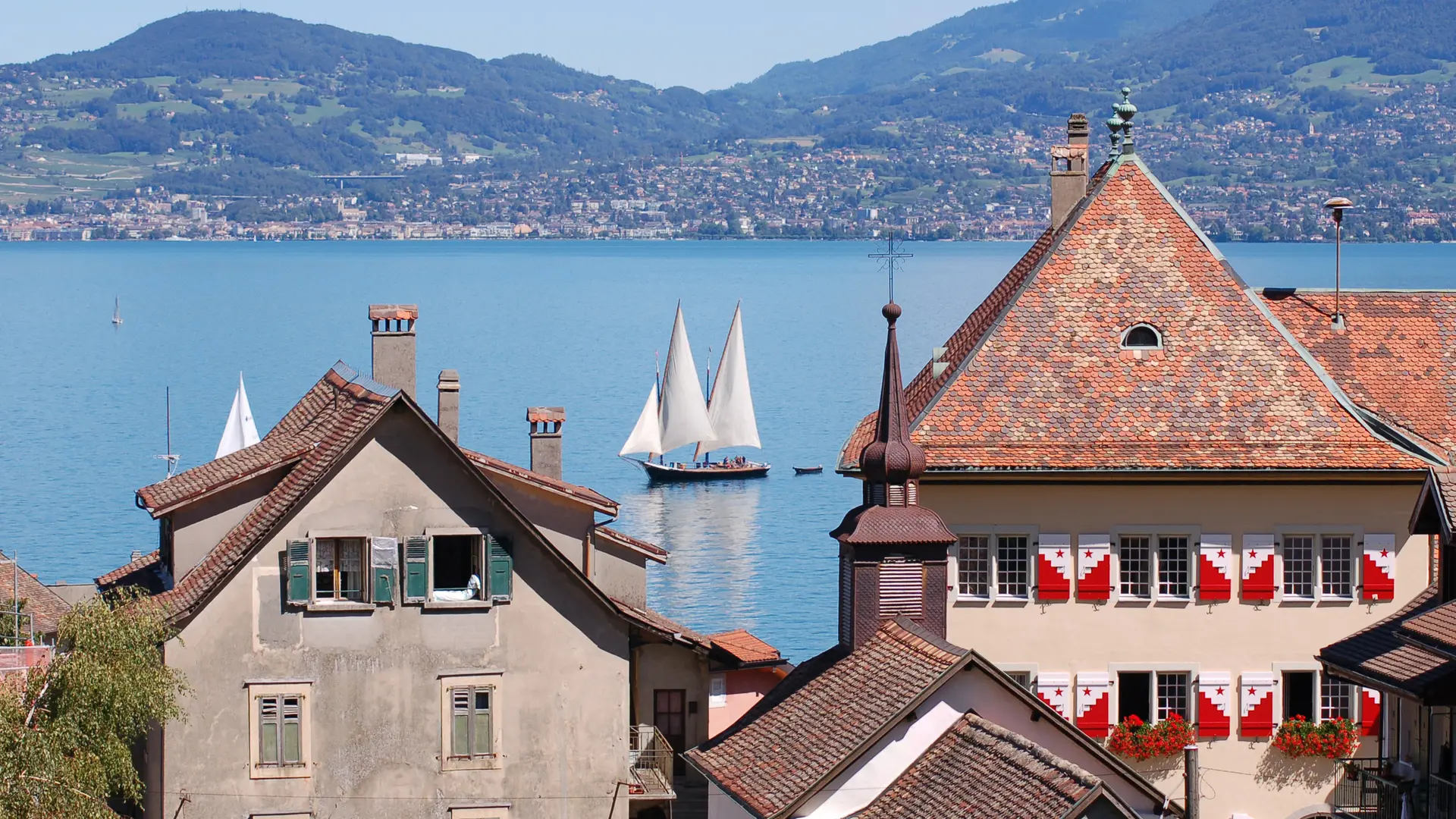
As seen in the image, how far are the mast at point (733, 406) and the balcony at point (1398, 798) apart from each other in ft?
374

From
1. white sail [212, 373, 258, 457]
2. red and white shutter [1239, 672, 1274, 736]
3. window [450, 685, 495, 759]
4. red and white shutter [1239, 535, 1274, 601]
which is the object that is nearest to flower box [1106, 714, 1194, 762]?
red and white shutter [1239, 672, 1274, 736]

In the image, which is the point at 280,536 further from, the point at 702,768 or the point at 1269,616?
the point at 1269,616

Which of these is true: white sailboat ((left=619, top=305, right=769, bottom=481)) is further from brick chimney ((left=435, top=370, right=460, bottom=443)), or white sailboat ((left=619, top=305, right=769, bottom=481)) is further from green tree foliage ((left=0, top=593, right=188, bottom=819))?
green tree foliage ((left=0, top=593, right=188, bottom=819))

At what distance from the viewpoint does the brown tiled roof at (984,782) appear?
27188 mm

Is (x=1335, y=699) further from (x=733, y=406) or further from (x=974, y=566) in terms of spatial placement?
(x=733, y=406)

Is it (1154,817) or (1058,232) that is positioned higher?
(1058,232)

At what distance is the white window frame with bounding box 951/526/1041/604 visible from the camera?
38.2 m

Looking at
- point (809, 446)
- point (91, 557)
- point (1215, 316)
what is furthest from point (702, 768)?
point (809, 446)

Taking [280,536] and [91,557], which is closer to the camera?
[280,536]

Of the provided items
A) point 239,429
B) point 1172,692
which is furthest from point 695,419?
point 1172,692

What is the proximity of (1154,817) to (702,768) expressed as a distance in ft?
19.6

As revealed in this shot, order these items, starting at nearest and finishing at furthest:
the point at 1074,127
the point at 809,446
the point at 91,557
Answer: the point at 1074,127 → the point at 91,557 → the point at 809,446

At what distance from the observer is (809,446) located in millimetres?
153875

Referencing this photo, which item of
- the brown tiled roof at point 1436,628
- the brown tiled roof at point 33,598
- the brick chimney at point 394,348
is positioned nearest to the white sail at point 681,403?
the brown tiled roof at point 33,598
